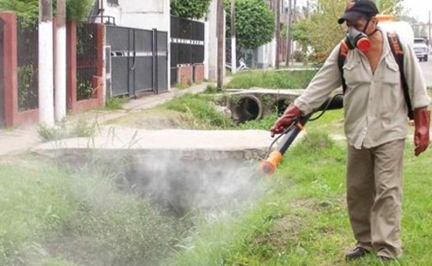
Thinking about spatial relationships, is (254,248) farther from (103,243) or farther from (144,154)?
(144,154)

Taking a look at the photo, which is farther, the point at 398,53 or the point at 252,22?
the point at 252,22

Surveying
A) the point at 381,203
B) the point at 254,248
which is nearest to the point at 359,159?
the point at 381,203

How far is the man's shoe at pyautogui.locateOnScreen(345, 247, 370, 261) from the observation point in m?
5.04

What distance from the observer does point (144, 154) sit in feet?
30.4

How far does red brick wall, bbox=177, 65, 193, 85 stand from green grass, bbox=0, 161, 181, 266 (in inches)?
661

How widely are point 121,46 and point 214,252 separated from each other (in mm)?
12553

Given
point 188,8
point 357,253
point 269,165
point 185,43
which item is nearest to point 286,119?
point 269,165

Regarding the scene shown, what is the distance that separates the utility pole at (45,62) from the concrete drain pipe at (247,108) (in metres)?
8.98

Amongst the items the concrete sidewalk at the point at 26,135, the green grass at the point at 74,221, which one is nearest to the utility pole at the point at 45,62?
the concrete sidewalk at the point at 26,135

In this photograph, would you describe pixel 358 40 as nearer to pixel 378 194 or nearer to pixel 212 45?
pixel 378 194

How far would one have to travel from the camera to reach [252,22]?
41906 mm

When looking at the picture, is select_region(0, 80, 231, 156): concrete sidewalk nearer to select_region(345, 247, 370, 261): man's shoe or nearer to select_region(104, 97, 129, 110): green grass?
select_region(104, 97, 129, 110): green grass

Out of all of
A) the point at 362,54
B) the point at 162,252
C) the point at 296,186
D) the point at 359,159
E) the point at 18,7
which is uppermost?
the point at 18,7

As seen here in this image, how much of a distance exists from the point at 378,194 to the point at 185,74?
2138 cm
